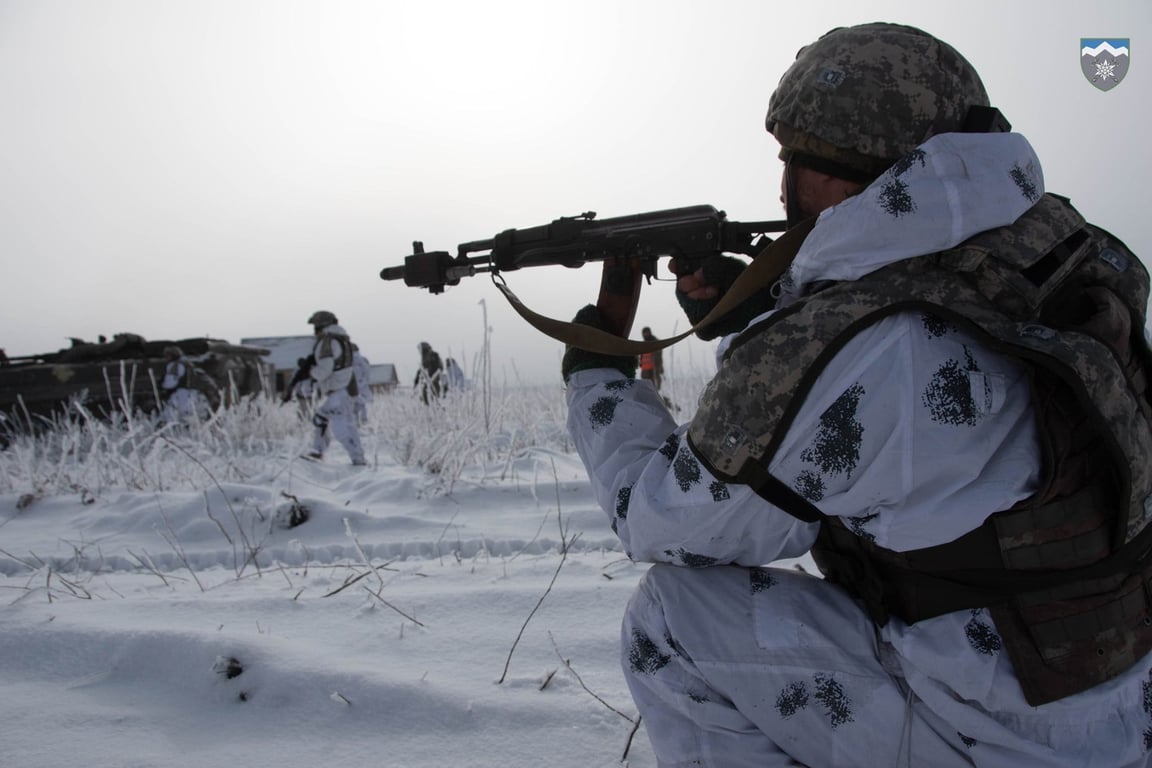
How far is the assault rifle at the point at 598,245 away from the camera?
1.56 m

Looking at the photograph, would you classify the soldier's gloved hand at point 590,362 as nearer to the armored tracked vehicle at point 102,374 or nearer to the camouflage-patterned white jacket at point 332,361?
the camouflage-patterned white jacket at point 332,361

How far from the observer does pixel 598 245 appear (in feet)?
5.78

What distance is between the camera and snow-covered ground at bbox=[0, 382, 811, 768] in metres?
1.38

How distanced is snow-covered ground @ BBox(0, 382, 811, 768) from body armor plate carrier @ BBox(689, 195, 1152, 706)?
0.75m

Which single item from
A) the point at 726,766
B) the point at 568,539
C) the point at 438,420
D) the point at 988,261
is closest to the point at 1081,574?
the point at 988,261

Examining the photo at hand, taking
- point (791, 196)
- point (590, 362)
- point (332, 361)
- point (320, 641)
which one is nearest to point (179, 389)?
point (332, 361)

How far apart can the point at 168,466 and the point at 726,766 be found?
541 centimetres

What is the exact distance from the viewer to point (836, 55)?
3.55 feet

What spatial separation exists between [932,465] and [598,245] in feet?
3.66

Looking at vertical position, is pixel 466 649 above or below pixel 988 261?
below

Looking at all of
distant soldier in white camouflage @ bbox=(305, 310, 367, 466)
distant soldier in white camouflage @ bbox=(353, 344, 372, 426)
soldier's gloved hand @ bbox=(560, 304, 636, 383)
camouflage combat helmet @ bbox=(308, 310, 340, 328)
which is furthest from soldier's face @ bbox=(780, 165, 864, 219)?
camouflage combat helmet @ bbox=(308, 310, 340, 328)

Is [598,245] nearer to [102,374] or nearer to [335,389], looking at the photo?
[335,389]

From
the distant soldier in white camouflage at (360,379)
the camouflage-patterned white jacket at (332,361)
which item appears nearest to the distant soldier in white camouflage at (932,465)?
the camouflage-patterned white jacket at (332,361)

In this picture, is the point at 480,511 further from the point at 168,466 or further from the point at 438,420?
the point at 168,466
